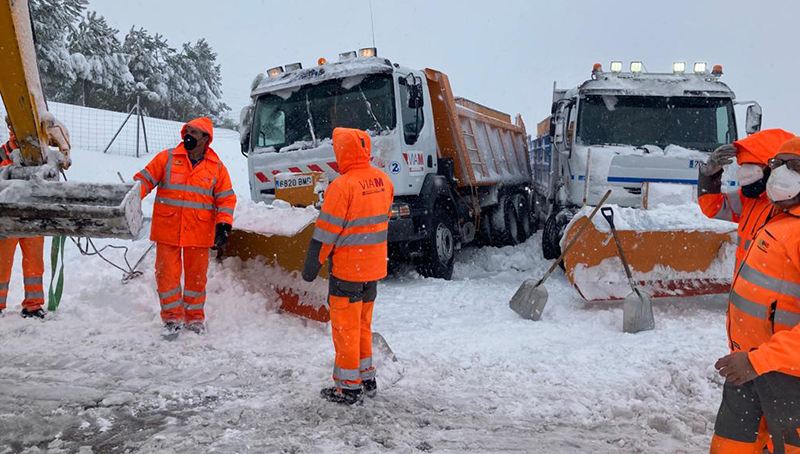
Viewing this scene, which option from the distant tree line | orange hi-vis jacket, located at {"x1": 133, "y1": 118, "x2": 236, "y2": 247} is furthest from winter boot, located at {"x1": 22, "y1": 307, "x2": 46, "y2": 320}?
the distant tree line

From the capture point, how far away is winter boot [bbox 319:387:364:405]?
3.32 m

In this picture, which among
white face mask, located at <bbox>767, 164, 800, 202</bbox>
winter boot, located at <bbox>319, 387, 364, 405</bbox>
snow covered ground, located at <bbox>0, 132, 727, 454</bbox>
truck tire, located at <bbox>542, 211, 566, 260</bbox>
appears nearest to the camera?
white face mask, located at <bbox>767, 164, 800, 202</bbox>

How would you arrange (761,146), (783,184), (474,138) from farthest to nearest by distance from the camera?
(474,138), (761,146), (783,184)

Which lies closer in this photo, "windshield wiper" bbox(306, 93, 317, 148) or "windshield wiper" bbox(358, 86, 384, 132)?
"windshield wiper" bbox(358, 86, 384, 132)

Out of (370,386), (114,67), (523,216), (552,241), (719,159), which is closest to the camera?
(719,159)

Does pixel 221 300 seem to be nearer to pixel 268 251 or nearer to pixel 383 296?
pixel 268 251

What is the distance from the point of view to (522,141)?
12.7 meters

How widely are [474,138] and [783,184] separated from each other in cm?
674

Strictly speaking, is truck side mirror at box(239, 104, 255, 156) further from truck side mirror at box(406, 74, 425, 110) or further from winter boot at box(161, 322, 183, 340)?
winter boot at box(161, 322, 183, 340)

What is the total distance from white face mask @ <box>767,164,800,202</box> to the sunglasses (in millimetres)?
17

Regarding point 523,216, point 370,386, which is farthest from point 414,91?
point 523,216

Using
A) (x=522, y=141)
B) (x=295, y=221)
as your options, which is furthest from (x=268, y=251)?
(x=522, y=141)

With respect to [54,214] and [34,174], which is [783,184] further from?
[34,174]

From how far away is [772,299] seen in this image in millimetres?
1993
